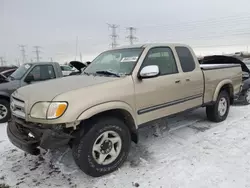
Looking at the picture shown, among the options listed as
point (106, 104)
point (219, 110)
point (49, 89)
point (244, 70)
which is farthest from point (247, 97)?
point (49, 89)

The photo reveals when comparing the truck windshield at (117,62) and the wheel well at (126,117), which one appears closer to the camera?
the wheel well at (126,117)

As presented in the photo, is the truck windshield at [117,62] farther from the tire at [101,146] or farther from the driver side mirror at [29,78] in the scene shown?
the driver side mirror at [29,78]

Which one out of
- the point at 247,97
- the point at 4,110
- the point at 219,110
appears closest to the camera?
the point at 219,110

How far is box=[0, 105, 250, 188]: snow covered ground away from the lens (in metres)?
3.03

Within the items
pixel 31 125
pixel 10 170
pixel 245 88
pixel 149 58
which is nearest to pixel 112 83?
pixel 149 58

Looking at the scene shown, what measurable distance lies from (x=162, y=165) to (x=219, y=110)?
2893mm

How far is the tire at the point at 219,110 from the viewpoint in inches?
213

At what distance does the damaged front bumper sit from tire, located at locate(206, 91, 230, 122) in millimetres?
3870

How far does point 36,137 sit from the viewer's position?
2.97 m

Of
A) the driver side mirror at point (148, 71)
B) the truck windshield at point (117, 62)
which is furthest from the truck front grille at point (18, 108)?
the driver side mirror at point (148, 71)

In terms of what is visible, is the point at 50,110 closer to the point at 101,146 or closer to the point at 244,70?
the point at 101,146

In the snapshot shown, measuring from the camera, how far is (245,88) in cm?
740

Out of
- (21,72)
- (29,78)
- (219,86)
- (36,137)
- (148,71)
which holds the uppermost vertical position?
(148,71)

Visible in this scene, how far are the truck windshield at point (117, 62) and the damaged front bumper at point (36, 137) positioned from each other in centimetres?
142
